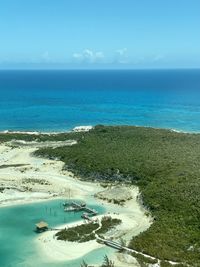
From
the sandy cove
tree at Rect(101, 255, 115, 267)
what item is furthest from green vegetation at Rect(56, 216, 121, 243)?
tree at Rect(101, 255, 115, 267)

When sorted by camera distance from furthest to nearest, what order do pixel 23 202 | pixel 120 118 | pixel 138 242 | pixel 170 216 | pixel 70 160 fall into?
pixel 120 118 < pixel 70 160 < pixel 23 202 < pixel 170 216 < pixel 138 242

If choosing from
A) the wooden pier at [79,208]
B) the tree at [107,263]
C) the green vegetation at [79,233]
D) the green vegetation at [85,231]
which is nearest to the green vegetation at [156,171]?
the tree at [107,263]

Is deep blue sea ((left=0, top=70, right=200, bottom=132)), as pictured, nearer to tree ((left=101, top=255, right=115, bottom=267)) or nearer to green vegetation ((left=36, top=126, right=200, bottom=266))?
green vegetation ((left=36, top=126, right=200, bottom=266))

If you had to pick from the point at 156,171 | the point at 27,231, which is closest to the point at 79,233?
the point at 27,231

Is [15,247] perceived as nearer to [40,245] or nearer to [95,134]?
[40,245]

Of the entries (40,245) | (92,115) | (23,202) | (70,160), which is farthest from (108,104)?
(40,245)
